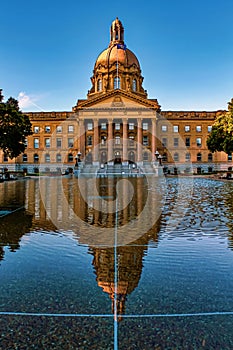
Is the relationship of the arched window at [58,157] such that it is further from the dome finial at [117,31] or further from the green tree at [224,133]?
the green tree at [224,133]

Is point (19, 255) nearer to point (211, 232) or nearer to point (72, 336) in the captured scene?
point (72, 336)

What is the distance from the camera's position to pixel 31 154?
285 ft

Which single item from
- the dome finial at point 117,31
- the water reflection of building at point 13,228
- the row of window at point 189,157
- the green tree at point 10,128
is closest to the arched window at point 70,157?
the row of window at point 189,157

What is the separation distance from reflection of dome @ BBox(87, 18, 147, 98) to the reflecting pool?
74.2 meters

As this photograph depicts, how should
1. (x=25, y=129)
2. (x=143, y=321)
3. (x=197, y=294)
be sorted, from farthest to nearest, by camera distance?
1. (x=25, y=129)
2. (x=197, y=294)
3. (x=143, y=321)

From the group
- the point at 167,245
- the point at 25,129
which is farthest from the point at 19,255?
the point at 25,129

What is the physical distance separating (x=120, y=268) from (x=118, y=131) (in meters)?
74.3

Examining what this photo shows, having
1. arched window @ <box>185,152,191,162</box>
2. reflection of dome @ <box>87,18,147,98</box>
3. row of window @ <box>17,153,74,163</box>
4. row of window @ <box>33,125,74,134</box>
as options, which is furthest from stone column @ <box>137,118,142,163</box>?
row of window @ <box>33,125,74,134</box>

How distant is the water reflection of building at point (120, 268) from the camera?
4172mm

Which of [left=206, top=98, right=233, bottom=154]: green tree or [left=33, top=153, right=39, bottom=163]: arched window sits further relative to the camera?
[left=33, top=153, right=39, bottom=163]: arched window

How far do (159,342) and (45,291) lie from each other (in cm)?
183

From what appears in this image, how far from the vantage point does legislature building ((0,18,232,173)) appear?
7319 cm

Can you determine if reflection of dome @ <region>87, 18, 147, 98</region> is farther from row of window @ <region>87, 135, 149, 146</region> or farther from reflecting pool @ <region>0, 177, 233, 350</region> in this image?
reflecting pool @ <region>0, 177, 233, 350</region>

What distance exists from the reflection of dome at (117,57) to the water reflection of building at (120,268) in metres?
79.2
